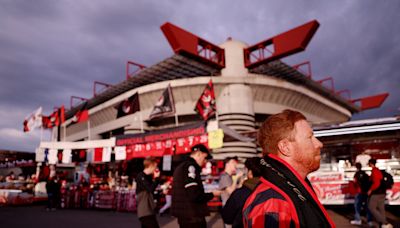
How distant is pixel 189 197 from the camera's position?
3885 millimetres

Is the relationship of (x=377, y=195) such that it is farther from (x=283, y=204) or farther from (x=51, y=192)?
(x=51, y=192)

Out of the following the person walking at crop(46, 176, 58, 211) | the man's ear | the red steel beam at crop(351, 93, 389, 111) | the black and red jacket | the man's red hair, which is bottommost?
the person walking at crop(46, 176, 58, 211)

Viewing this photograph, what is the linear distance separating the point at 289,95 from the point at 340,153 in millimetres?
9698

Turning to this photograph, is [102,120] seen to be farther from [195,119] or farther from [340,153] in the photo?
[340,153]

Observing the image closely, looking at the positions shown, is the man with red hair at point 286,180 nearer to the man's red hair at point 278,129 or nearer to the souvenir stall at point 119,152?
the man's red hair at point 278,129

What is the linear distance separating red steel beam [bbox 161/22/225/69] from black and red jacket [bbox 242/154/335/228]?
17.6m

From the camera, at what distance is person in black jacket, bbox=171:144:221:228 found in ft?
12.6

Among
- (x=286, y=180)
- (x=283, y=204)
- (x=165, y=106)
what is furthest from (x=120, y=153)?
(x=283, y=204)

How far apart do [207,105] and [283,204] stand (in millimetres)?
14271

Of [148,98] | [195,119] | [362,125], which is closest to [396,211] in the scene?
[362,125]

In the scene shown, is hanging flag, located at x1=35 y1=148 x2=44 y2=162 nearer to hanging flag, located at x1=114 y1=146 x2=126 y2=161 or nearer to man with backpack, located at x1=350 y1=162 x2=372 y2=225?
hanging flag, located at x1=114 y1=146 x2=126 y2=161

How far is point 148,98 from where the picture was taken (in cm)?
2423

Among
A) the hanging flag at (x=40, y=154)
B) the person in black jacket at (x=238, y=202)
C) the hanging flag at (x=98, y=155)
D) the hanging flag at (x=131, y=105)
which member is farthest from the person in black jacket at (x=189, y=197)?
the hanging flag at (x=40, y=154)

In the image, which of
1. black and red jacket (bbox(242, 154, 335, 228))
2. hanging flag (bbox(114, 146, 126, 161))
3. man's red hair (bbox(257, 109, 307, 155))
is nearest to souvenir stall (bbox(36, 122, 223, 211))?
hanging flag (bbox(114, 146, 126, 161))
